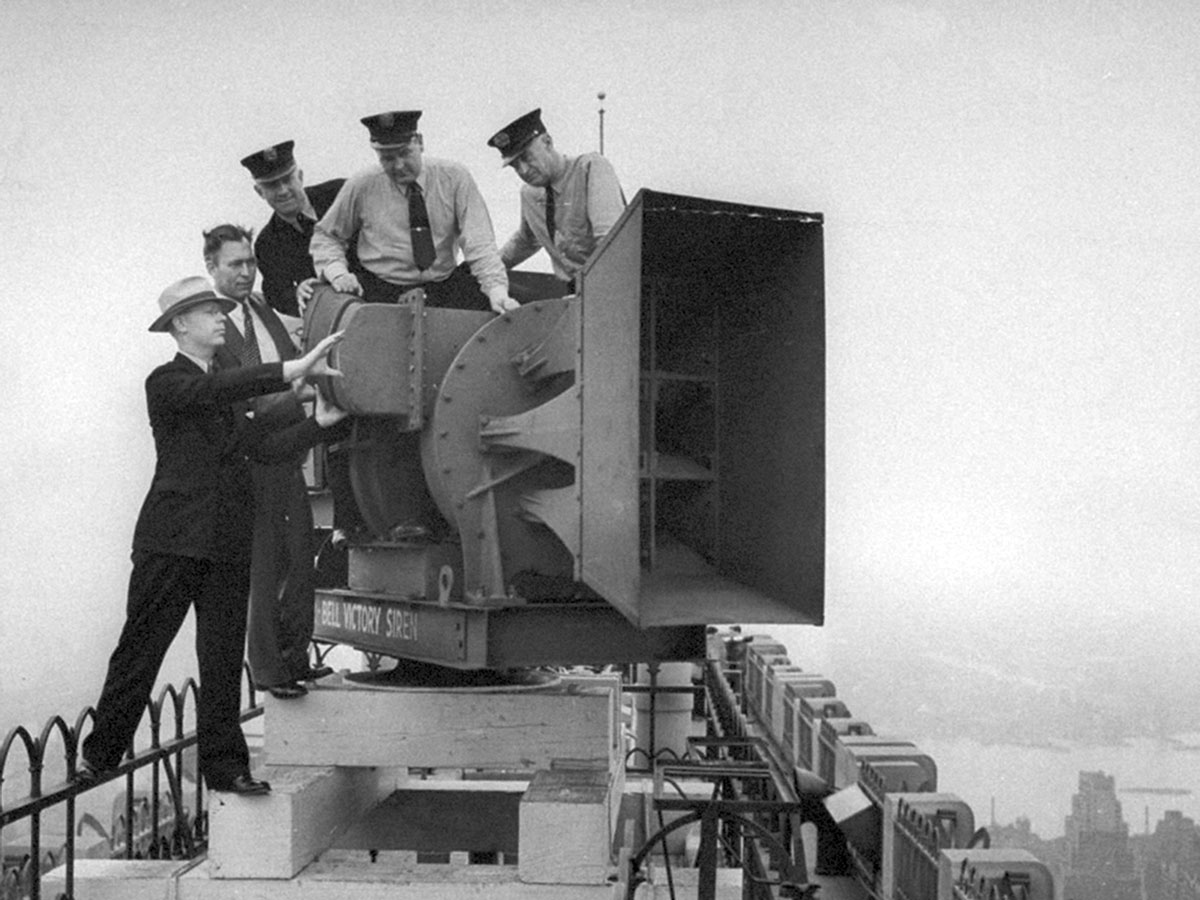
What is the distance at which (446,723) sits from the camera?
5340 millimetres

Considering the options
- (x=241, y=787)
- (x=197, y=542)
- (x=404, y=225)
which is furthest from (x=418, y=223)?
(x=241, y=787)

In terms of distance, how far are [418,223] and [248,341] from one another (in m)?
0.91

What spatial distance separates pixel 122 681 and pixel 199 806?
1684mm

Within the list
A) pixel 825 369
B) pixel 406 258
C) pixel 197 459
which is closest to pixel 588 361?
pixel 825 369

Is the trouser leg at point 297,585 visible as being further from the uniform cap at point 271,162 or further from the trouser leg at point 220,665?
the uniform cap at point 271,162

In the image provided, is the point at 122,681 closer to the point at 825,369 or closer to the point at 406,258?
the point at 406,258

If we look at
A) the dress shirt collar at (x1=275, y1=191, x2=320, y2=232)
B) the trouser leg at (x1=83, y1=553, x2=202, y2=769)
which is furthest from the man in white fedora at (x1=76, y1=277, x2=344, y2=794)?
the dress shirt collar at (x1=275, y1=191, x2=320, y2=232)

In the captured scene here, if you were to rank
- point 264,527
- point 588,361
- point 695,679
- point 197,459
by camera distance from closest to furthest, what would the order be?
point 588,361
point 197,459
point 264,527
point 695,679

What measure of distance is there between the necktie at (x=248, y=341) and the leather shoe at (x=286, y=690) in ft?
4.52

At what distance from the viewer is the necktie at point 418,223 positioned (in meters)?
5.97

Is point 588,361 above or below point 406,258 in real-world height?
below

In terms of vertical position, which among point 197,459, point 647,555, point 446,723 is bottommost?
point 446,723

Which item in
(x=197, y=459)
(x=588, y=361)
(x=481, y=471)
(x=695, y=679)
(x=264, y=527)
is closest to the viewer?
(x=588, y=361)

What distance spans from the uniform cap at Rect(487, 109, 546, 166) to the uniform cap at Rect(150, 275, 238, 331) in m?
1.50
